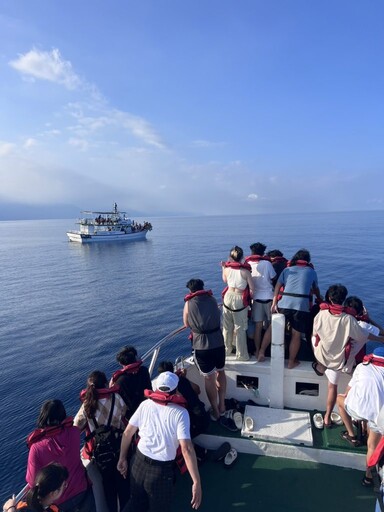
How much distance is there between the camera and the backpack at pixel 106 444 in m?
3.84

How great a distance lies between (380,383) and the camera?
382 centimetres

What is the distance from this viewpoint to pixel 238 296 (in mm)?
5949

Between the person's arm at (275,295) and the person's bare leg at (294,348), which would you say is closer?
the person's bare leg at (294,348)

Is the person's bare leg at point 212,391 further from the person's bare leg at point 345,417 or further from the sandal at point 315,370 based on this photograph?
the person's bare leg at point 345,417

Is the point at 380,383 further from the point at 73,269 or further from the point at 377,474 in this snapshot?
the point at 73,269

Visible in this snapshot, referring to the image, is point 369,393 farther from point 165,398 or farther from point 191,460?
point 165,398

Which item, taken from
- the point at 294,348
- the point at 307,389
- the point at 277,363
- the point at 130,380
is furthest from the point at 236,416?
the point at 130,380

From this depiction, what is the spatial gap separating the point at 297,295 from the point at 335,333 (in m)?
1.05

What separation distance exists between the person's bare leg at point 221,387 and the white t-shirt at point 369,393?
2.23 meters

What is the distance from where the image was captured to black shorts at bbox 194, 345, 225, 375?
5203 millimetres

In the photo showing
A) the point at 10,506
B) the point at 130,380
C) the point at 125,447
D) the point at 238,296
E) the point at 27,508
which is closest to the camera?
the point at 27,508

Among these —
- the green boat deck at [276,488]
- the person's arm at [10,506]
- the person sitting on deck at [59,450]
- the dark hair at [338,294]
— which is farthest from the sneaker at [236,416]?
the person's arm at [10,506]

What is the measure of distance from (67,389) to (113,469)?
1138cm

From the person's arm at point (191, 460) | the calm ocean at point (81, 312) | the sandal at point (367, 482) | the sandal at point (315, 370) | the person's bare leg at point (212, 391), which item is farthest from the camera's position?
the calm ocean at point (81, 312)
